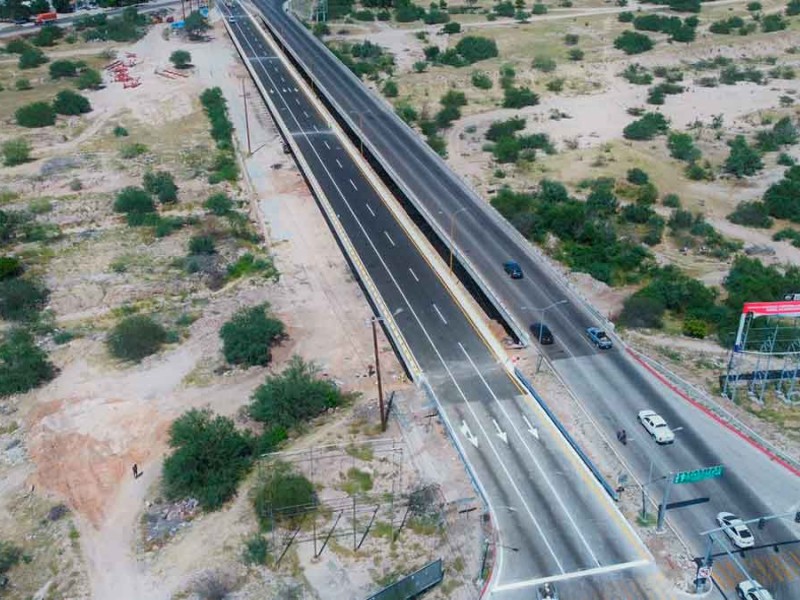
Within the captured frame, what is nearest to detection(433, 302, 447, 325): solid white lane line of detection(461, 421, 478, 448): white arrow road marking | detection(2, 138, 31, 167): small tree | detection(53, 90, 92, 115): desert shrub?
detection(461, 421, 478, 448): white arrow road marking

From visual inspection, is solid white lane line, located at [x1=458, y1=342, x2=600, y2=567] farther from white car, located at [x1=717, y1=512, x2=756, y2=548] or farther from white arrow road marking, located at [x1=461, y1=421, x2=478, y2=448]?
white car, located at [x1=717, y1=512, x2=756, y2=548]

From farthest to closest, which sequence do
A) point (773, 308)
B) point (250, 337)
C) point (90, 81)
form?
1. point (90, 81)
2. point (250, 337)
3. point (773, 308)

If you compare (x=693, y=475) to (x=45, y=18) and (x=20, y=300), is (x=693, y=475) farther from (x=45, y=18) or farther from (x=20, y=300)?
(x=45, y=18)

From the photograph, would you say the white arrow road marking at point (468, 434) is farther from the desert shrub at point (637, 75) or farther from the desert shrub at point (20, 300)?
the desert shrub at point (637, 75)

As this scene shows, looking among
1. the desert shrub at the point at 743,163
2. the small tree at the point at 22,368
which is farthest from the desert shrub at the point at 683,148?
the small tree at the point at 22,368

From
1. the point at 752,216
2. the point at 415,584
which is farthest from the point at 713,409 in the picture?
the point at 752,216

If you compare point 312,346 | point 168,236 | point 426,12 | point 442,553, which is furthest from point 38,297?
point 426,12

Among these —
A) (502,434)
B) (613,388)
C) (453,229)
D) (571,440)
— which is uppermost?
(453,229)

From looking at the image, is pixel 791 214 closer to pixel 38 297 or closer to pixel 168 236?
pixel 168 236
